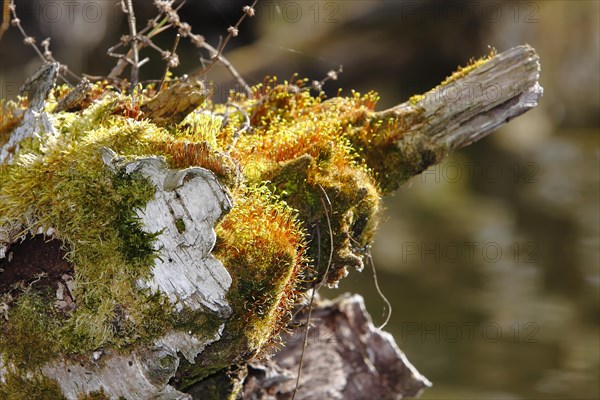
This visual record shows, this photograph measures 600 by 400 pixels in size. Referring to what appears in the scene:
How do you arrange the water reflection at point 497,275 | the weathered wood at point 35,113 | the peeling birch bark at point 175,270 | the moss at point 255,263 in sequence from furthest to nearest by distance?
the water reflection at point 497,275, the weathered wood at point 35,113, the moss at point 255,263, the peeling birch bark at point 175,270

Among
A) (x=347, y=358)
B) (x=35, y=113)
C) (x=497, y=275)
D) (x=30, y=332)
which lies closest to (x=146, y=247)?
(x=30, y=332)

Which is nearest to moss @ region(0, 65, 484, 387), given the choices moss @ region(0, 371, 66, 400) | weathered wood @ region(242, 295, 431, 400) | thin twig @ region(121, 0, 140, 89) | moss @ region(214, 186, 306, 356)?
moss @ region(214, 186, 306, 356)

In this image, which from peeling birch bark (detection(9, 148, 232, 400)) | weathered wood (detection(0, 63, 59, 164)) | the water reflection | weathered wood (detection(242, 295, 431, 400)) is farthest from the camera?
the water reflection

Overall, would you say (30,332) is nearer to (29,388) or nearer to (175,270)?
(29,388)

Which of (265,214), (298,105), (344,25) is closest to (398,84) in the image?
(344,25)

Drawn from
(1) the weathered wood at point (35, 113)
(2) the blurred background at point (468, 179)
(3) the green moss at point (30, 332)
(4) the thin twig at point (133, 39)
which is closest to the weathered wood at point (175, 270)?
(3) the green moss at point (30, 332)

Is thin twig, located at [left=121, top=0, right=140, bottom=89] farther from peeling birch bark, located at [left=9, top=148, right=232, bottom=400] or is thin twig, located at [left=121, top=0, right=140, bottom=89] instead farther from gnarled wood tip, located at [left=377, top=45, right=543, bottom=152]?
gnarled wood tip, located at [left=377, top=45, right=543, bottom=152]

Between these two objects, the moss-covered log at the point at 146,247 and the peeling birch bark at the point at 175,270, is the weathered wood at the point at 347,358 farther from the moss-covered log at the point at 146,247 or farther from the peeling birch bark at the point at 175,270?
the peeling birch bark at the point at 175,270
